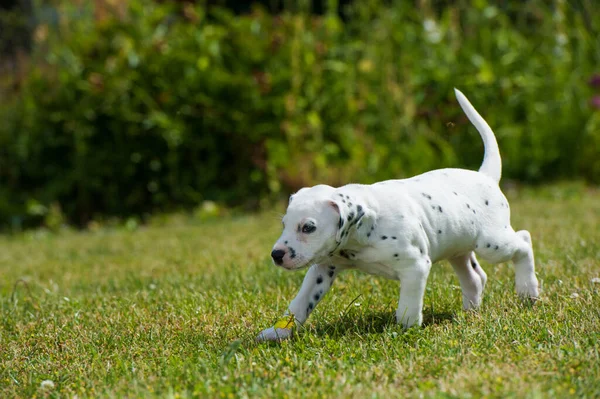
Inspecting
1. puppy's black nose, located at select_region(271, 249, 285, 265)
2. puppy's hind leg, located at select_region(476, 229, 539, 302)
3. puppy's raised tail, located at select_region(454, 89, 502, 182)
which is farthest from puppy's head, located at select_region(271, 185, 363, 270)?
puppy's raised tail, located at select_region(454, 89, 502, 182)

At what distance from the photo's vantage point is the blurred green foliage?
28.9 ft

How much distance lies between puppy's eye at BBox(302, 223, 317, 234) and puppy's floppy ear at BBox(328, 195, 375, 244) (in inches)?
4.0

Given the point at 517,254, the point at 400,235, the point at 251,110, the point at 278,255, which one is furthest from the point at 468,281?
the point at 251,110

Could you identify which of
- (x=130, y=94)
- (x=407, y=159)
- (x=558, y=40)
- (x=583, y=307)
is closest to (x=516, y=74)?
(x=558, y=40)

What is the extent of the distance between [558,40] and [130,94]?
17.4 ft

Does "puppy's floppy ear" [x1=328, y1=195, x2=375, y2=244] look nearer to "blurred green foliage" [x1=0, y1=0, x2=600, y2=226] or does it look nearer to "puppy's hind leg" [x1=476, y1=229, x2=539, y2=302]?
"puppy's hind leg" [x1=476, y1=229, x2=539, y2=302]

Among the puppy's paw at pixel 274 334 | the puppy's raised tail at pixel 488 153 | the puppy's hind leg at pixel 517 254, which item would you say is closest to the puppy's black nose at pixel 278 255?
the puppy's paw at pixel 274 334

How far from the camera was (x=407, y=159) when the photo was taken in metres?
8.88

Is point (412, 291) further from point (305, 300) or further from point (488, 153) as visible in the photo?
point (488, 153)

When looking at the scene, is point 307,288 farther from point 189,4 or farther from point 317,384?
point 189,4

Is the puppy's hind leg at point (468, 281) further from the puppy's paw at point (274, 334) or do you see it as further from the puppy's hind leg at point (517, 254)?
the puppy's paw at point (274, 334)

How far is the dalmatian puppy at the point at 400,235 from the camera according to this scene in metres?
3.16

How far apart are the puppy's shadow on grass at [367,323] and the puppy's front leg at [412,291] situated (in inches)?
2.3

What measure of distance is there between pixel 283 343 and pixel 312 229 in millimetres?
503
